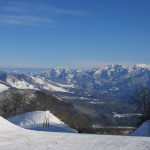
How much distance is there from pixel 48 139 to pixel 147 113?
143 ft

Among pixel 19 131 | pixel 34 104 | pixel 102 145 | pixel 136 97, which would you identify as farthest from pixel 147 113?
pixel 102 145

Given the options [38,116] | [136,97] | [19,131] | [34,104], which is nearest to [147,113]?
[136,97]

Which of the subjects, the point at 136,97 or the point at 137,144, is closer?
the point at 137,144

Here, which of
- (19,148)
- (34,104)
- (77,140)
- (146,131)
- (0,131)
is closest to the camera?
(19,148)

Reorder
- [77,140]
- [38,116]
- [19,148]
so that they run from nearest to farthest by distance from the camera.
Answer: [19,148] → [77,140] → [38,116]

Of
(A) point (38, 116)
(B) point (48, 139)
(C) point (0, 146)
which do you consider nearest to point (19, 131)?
(B) point (48, 139)

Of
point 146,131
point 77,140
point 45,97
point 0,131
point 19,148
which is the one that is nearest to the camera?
point 19,148

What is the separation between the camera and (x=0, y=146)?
17891mm

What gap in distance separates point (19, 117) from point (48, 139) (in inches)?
1320

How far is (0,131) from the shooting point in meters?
22.6

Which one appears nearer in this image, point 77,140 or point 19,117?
point 77,140

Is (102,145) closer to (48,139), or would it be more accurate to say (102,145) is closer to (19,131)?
(48,139)

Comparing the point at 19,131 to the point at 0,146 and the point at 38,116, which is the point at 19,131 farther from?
the point at 38,116

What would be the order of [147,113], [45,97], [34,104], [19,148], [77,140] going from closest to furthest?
[19,148], [77,140], [147,113], [34,104], [45,97]
